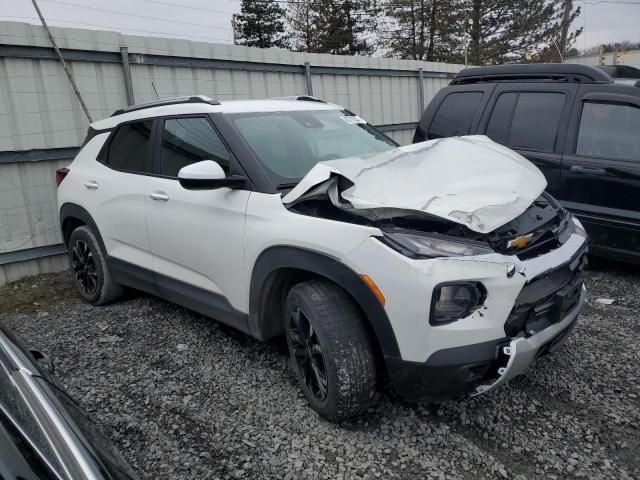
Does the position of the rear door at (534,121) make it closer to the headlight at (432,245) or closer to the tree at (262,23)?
the headlight at (432,245)

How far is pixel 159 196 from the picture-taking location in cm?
373

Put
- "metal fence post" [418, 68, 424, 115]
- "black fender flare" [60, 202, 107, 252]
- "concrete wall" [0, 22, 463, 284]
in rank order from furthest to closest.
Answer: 1. "metal fence post" [418, 68, 424, 115]
2. "concrete wall" [0, 22, 463, 284]
3. "black fender flare" [60, 202, 107, 252]

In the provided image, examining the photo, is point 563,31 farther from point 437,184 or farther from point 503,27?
point 437,184

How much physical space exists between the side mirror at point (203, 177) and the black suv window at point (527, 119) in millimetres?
3349

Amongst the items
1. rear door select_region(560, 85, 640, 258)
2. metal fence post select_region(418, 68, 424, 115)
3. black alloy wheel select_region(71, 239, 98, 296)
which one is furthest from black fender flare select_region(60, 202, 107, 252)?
metal fence post select_region(418, 68, 424, 115)

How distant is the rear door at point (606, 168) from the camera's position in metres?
4.50

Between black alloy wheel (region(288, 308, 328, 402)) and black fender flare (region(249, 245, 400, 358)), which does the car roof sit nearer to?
black fender flare (region(249, 245, 400, 358))

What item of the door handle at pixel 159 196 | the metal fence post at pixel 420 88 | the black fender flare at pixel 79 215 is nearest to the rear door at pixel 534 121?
the door handle at pixel 159 196

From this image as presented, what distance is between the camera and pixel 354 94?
30.3 ft

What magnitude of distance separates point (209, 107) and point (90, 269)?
2.13m

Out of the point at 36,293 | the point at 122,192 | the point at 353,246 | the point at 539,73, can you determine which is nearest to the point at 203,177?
the point at 353,246

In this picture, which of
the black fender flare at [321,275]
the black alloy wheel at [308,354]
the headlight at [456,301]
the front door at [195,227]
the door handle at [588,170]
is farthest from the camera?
the door handle at [588,170]

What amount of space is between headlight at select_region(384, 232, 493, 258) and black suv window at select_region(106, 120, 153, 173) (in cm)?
233

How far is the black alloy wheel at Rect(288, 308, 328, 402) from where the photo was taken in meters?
2.75
